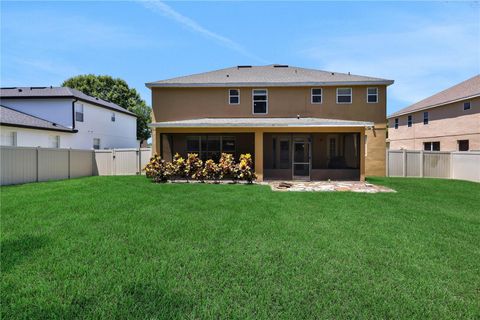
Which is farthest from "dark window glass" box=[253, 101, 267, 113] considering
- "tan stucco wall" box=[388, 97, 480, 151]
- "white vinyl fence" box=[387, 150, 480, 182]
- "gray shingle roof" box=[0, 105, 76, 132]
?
"tan stucco wall" box=[388, 97, 480, 151]

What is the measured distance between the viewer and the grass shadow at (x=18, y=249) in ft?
13.9

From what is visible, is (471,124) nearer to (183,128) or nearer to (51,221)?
(183,128)

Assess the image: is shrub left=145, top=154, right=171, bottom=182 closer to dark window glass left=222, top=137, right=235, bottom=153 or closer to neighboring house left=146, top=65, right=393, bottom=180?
neighboring house left=146, top=65, right=393, bottom=180

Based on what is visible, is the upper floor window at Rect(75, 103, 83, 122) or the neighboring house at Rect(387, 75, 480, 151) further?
the upper floor window at Rect(75, 103, 83, 122)

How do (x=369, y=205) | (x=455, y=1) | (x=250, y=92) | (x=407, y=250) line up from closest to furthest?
1. (x=407, y=250)
2. (x=369, y=205)
3. (x=455, y=1)
4. (x=250, y=92)

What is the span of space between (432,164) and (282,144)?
9.72 metres

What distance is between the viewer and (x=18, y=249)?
15.6 feet

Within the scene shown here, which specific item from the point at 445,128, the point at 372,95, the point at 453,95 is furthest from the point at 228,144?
the point at 453,95

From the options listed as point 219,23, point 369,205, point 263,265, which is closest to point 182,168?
point 219,23

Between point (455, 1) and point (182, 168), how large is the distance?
43.9 feet

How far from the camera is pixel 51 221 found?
21.1 feet

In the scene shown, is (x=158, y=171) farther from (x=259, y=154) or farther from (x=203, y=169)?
(x=259, y=154)

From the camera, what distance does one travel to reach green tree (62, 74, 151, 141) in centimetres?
3525

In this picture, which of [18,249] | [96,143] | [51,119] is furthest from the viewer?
[96,143]
